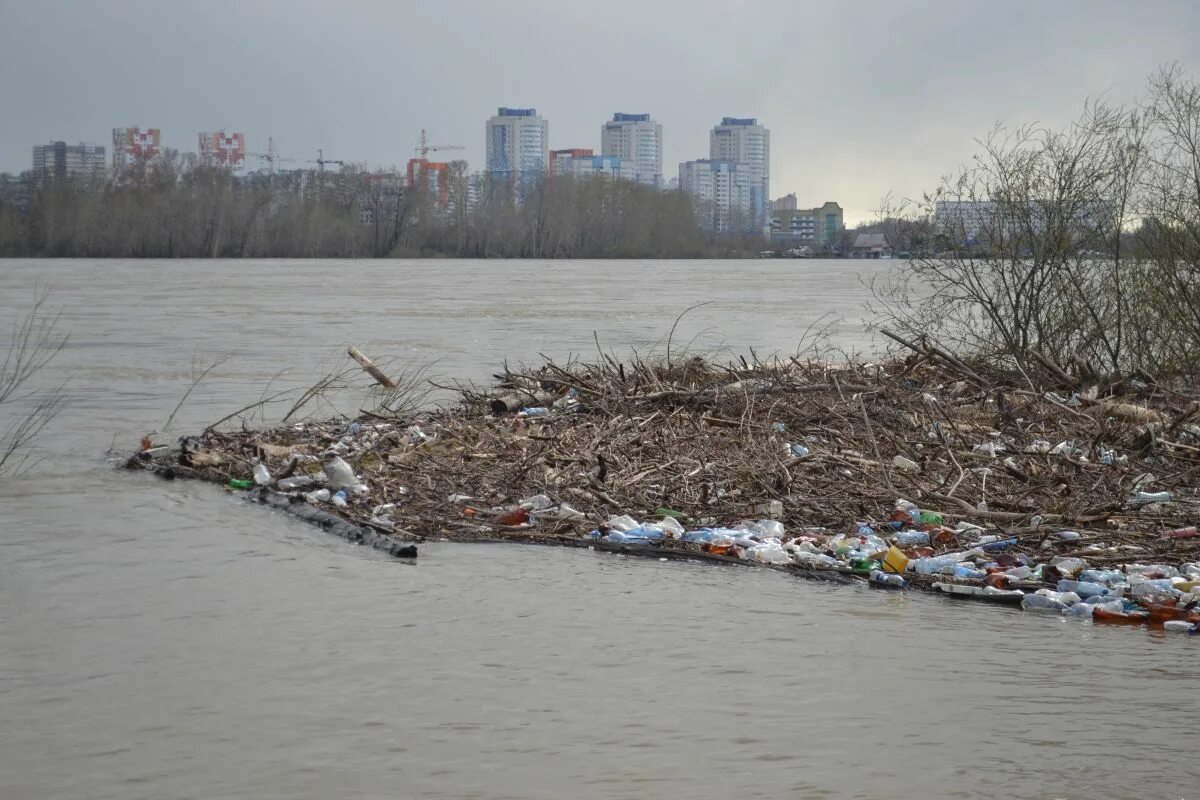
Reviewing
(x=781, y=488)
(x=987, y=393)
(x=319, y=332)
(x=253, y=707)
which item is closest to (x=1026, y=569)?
(x=781, y=488)

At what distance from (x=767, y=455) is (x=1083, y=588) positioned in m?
3.17

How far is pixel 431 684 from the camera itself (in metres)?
5.96

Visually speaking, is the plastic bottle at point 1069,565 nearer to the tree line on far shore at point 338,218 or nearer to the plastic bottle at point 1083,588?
the plastic bottle at point 1083,588

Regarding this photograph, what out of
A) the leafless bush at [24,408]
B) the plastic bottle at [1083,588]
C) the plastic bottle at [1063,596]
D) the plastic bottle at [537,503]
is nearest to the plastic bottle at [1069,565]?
the plastic bottle at [1083,588]

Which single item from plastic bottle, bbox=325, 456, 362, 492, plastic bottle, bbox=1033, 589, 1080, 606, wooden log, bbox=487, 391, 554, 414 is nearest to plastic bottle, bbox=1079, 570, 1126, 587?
plastic bottle, bbox=1033, 589, 1080, 606

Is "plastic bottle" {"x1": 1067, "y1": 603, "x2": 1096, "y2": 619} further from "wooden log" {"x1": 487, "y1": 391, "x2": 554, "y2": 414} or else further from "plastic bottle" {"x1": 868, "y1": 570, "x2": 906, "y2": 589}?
"wooden log" {"x1": 487, "y1": 391, "x2": 554, "y2": 414}

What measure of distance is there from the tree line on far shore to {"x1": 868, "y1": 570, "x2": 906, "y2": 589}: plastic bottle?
4091 inches

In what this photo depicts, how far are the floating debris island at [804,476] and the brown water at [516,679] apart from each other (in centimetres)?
34

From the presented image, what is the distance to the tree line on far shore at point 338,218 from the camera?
104562 mm

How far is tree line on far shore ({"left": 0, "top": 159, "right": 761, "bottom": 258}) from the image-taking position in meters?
105

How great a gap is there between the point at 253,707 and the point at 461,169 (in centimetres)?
12143

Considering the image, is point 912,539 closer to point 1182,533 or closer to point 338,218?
point 1182,533

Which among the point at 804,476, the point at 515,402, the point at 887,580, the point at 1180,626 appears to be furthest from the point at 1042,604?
the point at 515,402

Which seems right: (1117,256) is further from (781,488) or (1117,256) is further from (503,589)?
(503,589)
